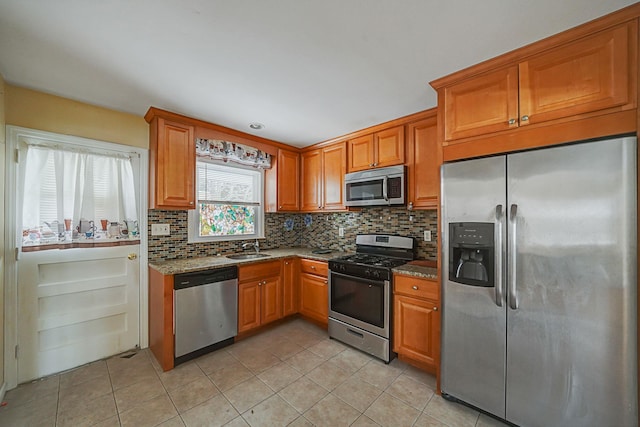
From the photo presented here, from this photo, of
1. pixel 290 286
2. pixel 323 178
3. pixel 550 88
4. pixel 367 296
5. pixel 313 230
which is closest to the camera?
pixel 550 88

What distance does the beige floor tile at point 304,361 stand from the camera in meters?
2.24

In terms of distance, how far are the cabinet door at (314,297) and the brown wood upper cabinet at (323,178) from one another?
Result: 901mm

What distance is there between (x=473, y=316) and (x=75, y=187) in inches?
128

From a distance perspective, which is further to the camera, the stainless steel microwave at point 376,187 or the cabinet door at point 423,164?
the stainless steel microwave at point 376,187

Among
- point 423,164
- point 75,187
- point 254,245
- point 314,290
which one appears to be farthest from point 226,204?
point 423,164

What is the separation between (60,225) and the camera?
210 centimetres

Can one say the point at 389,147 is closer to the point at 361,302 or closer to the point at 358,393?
the point at 361,302

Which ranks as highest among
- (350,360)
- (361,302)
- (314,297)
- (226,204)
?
(226,204)

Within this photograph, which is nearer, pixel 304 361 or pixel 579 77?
pixel 579 77

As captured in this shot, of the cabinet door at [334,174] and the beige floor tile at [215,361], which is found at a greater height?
the cabinet door at [334,174]

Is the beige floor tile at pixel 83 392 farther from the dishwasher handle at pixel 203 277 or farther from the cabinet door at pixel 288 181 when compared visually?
the cabinet door at pixel 288 181

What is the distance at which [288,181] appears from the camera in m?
3.54

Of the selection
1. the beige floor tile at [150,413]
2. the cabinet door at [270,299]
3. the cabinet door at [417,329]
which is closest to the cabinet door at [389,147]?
the cabinet door at [417,329]

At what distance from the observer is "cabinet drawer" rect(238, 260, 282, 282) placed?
2.68 m
